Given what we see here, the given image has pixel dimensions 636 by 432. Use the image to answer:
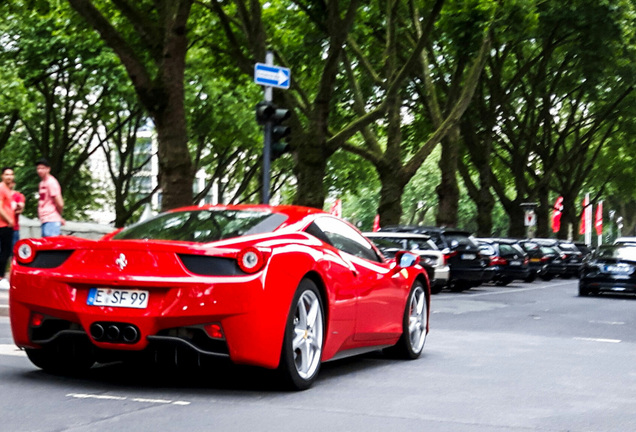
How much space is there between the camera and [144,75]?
17.8 m

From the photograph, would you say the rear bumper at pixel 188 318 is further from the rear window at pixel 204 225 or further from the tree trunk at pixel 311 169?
the tree trunk at pixel 311 169

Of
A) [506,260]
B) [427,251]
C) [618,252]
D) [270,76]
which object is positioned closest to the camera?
[270,76]

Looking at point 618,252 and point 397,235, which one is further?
point 618,252

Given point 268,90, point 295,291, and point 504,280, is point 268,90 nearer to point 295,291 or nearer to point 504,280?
point 295,291

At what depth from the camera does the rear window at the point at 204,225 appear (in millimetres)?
7598

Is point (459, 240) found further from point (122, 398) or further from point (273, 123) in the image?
point (122, 398)

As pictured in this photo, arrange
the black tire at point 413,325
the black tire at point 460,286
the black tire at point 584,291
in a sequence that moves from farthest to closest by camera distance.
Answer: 1. the black tire at point 460,286
2. the black tire at point 584,291
3. the black tire at point 413,325

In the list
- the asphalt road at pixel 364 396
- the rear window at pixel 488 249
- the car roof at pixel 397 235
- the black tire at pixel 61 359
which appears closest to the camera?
the asphalt road at pixel 364 396

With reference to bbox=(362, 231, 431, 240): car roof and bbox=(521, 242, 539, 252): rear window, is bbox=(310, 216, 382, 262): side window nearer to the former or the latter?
bbox=(362, 231, 431, 240): car roof

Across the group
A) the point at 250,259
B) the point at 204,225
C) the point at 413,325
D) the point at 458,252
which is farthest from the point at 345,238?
the point at 458,252

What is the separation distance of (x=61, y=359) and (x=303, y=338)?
1.63 metres

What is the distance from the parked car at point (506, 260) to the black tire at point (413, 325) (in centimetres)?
2206

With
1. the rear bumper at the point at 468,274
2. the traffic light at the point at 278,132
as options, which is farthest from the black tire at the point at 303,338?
the rear bumper at the point at 468,274

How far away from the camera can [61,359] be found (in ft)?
25.8
